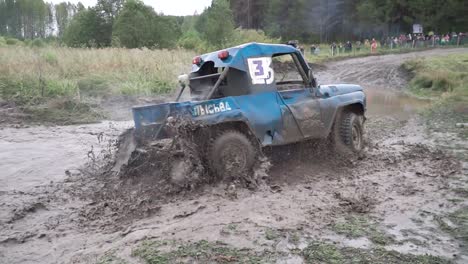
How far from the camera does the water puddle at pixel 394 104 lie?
44.6 feet

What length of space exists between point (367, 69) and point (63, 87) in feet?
59.5

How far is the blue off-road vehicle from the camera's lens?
230 inches

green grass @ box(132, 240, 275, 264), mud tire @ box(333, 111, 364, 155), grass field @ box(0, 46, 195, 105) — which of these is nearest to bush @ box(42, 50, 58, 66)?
grass field @ box(0, 46, 195, 105)

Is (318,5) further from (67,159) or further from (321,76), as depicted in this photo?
(67,159)

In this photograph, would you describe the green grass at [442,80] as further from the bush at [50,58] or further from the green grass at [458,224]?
the bush at [50,58]

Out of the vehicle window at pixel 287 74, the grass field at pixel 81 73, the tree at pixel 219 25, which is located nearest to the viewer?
the vehicle window at pixel 287 74

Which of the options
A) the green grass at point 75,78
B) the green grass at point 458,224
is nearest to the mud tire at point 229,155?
the green grass at point 458,224

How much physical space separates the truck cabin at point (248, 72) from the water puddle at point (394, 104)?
21.8 ft

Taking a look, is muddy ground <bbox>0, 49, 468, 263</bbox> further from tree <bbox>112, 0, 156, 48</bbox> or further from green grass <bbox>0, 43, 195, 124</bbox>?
tree <bbox>112, 0, 156, 48</bbox>

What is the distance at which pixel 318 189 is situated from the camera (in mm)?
6000

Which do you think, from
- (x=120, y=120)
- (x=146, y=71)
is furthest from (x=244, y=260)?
(x=146, y=71)

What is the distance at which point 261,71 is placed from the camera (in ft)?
20.8

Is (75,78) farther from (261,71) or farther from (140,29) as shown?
(140,29)

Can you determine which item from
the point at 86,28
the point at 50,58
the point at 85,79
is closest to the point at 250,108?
the point at 85,79
